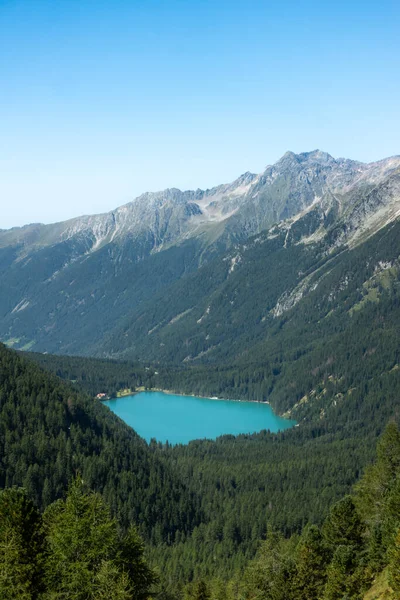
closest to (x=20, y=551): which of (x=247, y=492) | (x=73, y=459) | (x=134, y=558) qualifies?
(x=134, y=558)

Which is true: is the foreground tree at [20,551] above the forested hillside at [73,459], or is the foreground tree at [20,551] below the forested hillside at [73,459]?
above

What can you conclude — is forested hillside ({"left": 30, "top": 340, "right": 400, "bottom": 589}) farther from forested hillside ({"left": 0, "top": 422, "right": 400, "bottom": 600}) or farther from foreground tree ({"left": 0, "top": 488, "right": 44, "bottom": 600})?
foreground tree ({"left": 0, "top": 488, "right": 44, "bottom": 600})

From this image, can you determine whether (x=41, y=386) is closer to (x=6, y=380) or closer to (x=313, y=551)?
(x=6, y=380)

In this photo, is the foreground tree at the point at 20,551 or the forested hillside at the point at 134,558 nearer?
the foreground tree at the point at 20,551

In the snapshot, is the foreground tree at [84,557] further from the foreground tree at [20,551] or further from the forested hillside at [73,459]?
the forested hillside at [73,459]

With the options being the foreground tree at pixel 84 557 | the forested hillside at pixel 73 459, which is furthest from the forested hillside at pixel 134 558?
the forested hillside at pixel 73 459

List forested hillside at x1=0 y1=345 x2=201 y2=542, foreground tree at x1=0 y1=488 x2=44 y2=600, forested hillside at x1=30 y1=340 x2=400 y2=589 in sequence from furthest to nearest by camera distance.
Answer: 1. forested hillside at x1=0 y1=345 x2=201 y2=542
2. forested hillside at x1=30 y1=340 x2=400 y2=589
3. foreground tree at x1=0 y1=488 x2=44 y2=600

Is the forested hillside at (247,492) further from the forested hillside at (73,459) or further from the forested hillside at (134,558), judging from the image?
the forested hillside at (134,558)

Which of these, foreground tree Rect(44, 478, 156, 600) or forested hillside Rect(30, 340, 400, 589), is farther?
forested hillside Rect(30, 340, 400, 589)

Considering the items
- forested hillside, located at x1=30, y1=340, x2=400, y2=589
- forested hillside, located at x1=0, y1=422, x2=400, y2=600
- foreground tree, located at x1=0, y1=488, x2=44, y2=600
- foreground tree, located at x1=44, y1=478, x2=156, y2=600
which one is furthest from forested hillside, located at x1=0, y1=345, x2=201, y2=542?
foreground tree, located at x1=44, y1=478, x2=156, y2=600

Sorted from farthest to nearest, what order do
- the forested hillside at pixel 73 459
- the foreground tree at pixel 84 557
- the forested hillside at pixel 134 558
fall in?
the forested hillside at pixel 73 459, the forested hillside at pixel 134 558, the foreground tree at pixel 84 557

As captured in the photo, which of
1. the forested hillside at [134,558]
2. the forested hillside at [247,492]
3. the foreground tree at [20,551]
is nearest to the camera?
the foreground tree at [20,551]

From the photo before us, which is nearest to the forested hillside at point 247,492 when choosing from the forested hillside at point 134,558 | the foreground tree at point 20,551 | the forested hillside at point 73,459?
the forested hillside at point 73,459

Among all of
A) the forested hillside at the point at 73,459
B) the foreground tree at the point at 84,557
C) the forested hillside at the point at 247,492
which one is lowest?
the forested hillside at the point at 247,492
